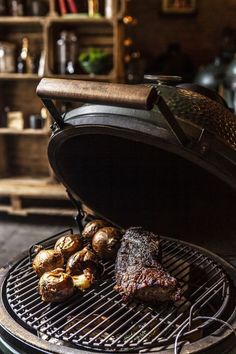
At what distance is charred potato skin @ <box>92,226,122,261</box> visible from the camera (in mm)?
1342

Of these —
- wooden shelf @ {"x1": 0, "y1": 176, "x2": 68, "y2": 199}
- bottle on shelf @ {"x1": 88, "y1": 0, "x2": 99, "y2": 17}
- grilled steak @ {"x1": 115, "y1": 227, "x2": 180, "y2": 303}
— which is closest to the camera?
grilled steak @ {"x1": 115, "y1": 227, "x2": 180, "y2": 303}

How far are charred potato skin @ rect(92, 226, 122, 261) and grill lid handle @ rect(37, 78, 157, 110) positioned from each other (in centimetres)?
50

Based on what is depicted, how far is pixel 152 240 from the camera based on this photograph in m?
1.29

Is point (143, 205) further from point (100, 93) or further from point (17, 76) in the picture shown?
point (17, 76)

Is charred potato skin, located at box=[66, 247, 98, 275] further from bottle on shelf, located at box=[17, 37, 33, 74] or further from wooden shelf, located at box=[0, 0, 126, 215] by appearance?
bottle on shelf, located at box=[17, 37, 33, 74]

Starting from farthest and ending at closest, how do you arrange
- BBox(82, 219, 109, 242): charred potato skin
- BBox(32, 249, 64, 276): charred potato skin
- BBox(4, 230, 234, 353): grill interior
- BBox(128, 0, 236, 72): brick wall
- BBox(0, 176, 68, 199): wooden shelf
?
BBox(128, 0, 236, 72): brick wall
BBox(0, 176, 68, 199): wooden shelf
BBox(82, 219, 109, 242): charred potato skin
BBox(32, 249, 64, 276): charred potato skin
BBox(4, 230, 234, 353): grill interior

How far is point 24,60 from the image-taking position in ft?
11.4

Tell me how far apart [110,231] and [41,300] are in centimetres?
31

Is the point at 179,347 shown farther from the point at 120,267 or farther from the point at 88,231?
the point at 88,231

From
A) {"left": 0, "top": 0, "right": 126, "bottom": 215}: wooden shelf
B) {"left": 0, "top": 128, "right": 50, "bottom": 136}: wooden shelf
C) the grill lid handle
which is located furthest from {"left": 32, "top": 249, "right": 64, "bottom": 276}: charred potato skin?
{"left": 0, "top": 128, "right": 50, "bottom": 136}: wooden shelf

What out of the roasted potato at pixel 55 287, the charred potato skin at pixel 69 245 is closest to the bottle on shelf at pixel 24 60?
the charred potato skin at pixel 69 245

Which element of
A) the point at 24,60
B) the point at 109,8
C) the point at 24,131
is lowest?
the point at 24,131

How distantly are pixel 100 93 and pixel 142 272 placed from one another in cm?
50

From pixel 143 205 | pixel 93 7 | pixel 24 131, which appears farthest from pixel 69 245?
pixel 93 7
